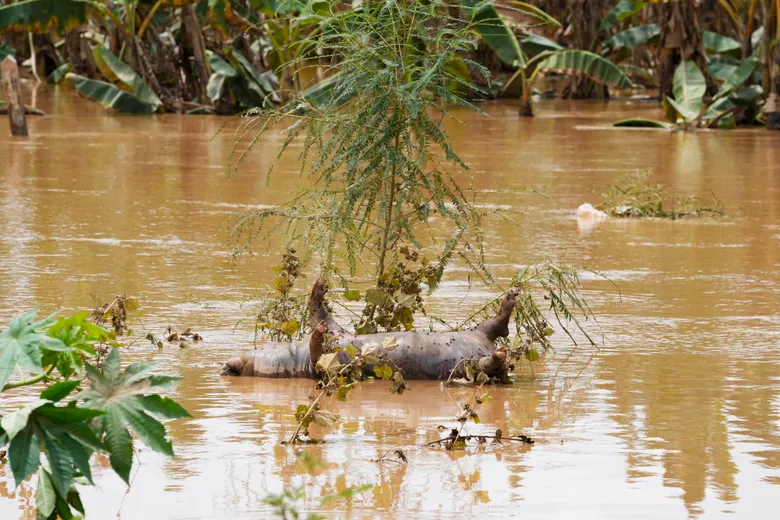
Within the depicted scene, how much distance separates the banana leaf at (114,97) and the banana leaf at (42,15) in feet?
5.17

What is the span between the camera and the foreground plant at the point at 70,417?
3.17 m

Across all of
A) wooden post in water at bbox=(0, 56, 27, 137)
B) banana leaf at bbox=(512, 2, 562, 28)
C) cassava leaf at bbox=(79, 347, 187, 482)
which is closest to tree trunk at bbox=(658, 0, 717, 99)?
banana leaf at bbox=(512, 2, 562, 28)

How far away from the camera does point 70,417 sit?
317 cm

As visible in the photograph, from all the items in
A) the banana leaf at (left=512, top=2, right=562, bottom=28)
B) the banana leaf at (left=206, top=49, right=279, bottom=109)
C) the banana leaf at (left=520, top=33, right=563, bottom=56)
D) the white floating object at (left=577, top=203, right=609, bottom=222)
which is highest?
the banana leaf at (left=512, top=2, right=562, bottom=28)

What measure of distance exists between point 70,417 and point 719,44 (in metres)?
28.8

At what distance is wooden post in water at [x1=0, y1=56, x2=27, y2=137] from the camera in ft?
64.5

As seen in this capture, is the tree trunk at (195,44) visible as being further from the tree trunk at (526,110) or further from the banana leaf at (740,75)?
the banana leaf at (740,75)

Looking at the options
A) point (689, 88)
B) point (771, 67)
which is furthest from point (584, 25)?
point (771, 67)

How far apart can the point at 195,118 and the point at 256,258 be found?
54.5 ft

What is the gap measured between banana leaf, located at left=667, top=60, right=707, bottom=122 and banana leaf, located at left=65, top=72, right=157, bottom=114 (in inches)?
392

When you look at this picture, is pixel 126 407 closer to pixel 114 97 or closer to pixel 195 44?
pixel 114 97

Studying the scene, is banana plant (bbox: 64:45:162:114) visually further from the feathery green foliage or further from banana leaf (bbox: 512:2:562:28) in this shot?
the feathery green foliage

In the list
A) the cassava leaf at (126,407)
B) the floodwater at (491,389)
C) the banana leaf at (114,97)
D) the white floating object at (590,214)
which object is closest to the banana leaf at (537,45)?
the banana leaf at (114,97)

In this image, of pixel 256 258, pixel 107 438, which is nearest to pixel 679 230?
pixel 256 258
